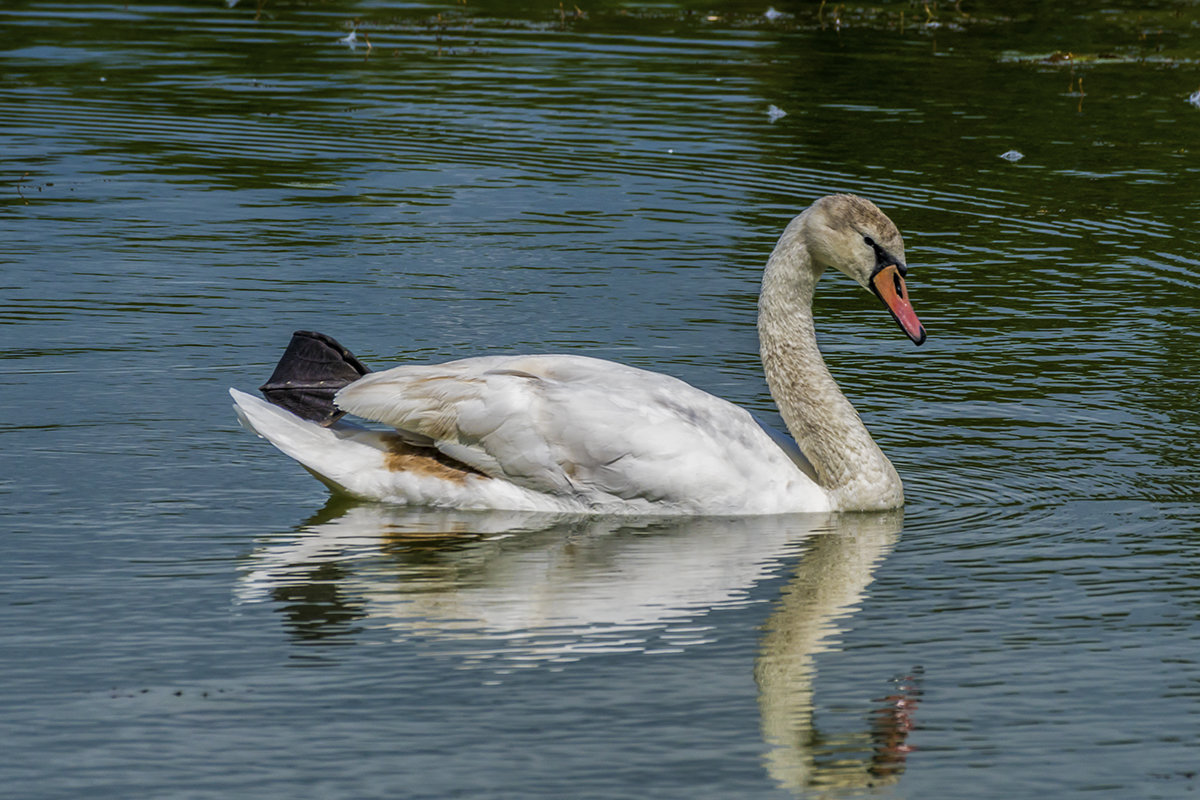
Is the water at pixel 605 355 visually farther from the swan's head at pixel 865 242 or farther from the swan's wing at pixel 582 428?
the swan's head at pixel 865 242

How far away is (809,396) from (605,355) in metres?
2.16

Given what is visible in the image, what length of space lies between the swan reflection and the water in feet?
0.08

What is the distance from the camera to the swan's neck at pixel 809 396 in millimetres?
7840

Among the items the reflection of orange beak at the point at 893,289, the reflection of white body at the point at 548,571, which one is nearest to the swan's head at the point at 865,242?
the reflection of orange beak at the point at 893,289

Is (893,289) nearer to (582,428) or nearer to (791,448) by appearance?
(791,448)

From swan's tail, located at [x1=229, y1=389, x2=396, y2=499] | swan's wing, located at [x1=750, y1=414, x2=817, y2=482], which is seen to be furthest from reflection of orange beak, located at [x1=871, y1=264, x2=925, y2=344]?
swan's tail, located at [x1=229, y1=389, x2=396, y2=499]

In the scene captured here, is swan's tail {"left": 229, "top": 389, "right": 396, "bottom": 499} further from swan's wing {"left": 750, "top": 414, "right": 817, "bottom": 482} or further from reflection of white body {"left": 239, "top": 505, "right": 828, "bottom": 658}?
swan's wing {"left": 750, "top": 414, "right": 817, "bottom": 482}

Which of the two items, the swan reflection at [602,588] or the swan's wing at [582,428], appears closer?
the swan reflection at [602,588]

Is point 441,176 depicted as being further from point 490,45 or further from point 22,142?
point 490,45

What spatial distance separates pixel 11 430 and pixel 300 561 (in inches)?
83.6

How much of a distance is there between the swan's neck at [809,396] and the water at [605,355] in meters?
0.17

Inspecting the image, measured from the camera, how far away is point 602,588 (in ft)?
22.1

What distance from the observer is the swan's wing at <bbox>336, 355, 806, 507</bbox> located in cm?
758

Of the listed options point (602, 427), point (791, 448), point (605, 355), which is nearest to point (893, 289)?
point (791, 448)
